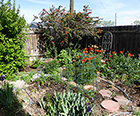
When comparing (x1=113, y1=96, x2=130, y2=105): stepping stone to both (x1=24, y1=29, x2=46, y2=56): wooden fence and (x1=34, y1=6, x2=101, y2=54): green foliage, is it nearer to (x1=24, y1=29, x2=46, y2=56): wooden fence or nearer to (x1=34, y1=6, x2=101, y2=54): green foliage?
(x1=34, y1=6, x2=101, y2=54): green foliage

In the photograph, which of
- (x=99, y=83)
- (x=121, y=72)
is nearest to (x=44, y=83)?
(x=99, y=83)

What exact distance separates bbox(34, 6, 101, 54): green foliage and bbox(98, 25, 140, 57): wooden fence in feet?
2.81

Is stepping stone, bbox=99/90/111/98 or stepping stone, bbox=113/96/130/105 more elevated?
stepping stone, bbox=99/90/111/98

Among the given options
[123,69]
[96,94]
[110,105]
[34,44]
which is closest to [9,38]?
[34,44]

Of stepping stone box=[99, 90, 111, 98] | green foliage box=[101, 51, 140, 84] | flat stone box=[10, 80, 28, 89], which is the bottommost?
stepping stone box=[99, 90, 111, 98]

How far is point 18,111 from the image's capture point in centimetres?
238

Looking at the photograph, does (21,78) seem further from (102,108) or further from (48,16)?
(48,16)

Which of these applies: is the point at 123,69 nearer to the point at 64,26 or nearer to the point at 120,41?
the point at 120,41

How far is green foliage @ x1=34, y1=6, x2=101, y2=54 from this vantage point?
570 cm

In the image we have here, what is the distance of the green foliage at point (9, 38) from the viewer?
3818 millimetres

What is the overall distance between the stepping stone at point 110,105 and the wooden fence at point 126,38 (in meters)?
2.51

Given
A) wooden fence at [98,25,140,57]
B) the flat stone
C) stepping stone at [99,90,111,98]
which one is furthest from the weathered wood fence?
the flat stone

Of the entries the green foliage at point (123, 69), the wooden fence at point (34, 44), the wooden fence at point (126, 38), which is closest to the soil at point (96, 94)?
the green foliage at point (123, 69)

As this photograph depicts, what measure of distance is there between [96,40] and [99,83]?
279 centimetres
